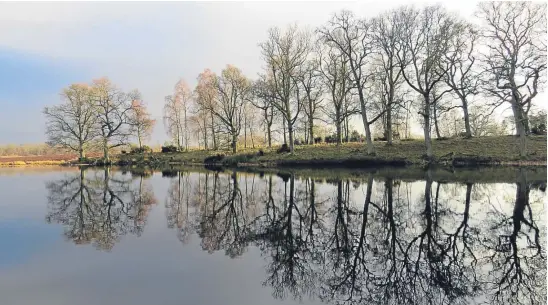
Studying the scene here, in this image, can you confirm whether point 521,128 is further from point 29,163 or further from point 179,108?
point 29,163

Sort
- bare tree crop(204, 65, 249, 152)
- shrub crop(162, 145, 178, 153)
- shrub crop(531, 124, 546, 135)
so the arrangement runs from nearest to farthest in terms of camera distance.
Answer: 1. shrub crop(531, 124, 546, 135)
2. bare tree crop(204, 65, 249, 152)
3. shrub crop(162, 145, 178, 153)

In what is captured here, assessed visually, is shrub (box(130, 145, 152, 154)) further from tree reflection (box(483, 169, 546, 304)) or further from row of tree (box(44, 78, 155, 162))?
tree reflection (box(483, 169, 546, 304))

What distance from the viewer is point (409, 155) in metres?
31.0

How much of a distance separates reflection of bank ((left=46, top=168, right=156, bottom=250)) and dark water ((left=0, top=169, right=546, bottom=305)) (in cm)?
8

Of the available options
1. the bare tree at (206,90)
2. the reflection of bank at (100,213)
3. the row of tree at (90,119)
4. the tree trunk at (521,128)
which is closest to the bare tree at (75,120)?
the row of tree at (90,119)

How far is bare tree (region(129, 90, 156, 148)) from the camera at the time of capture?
57.2 meters

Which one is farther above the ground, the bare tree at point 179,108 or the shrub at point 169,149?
the bare tree at point 179,108

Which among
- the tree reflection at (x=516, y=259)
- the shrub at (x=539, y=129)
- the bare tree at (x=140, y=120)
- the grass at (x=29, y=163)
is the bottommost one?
the tree reflection at (x=516, y=259)

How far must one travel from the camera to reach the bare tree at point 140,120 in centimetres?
5722

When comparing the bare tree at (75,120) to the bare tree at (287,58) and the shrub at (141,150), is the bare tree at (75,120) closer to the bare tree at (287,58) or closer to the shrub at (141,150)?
the shrub at (141,150)

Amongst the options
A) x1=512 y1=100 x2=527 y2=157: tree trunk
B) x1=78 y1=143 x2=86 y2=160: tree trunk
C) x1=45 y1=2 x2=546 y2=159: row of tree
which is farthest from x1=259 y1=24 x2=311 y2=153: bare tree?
x1=78 y1=143 x2=86 y2=160: tree trunk

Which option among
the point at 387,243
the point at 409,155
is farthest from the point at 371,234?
the point at 409,155

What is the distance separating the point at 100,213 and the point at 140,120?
166ft

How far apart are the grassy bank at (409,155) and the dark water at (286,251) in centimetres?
1588
